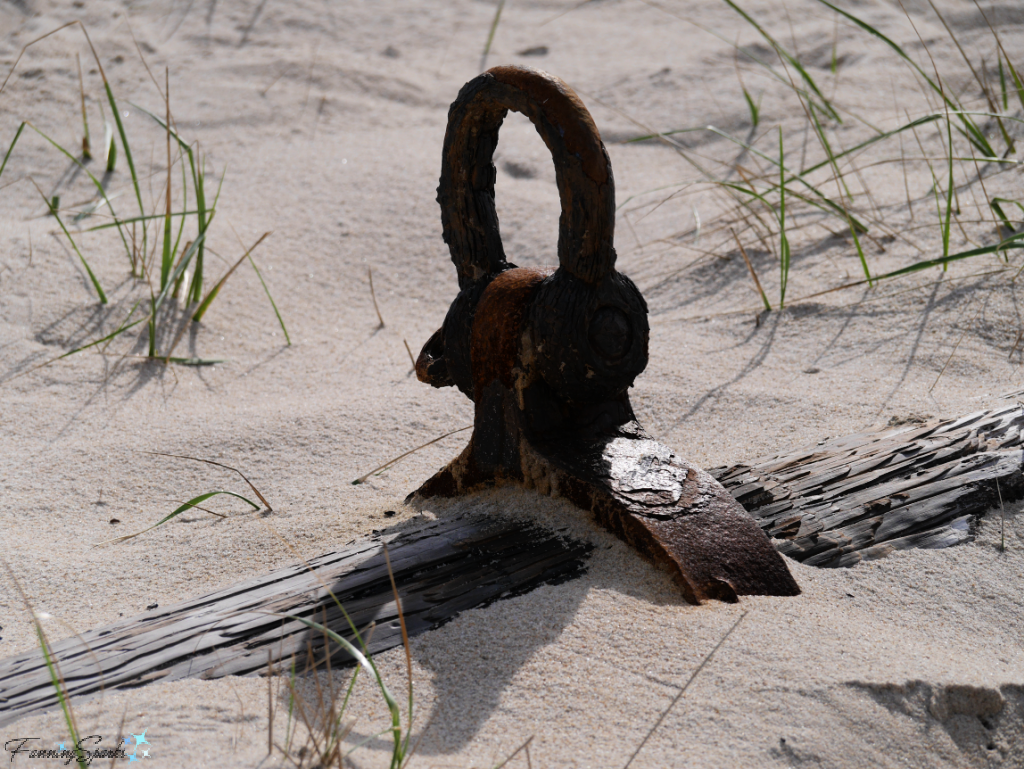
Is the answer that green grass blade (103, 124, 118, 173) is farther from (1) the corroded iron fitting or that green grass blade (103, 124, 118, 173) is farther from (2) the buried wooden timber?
(2) the buried wooden timber

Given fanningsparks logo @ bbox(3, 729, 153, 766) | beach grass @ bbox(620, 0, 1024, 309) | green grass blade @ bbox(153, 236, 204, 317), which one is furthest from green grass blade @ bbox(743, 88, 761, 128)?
fanningsparks logo @ bbox(3, 729, 153, 766)

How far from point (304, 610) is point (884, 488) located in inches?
40.1

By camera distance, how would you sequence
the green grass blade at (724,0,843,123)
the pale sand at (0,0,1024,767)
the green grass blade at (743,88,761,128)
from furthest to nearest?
1. the green grass blade at (743,88,761,128)
2. the green grass blade at (724,0,843,123)
3. the pale sand at (0,0,1024,767)

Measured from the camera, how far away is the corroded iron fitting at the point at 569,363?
4.68 ft

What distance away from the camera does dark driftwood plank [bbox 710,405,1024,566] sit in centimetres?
157

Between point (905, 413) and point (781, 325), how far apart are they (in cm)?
80

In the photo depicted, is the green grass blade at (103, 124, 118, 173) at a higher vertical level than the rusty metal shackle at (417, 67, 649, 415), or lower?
lower

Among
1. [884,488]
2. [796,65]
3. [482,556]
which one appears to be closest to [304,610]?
[482,556]

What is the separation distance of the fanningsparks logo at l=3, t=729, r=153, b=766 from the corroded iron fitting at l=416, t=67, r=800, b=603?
735mm

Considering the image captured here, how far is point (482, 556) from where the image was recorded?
56.5 inches

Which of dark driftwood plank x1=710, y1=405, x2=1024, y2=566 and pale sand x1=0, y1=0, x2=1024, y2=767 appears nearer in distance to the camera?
pale sand x1=0, y1=0, x2=1024, y2=767

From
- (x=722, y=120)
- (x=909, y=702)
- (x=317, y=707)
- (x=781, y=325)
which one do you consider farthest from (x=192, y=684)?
(x=722, y=120)

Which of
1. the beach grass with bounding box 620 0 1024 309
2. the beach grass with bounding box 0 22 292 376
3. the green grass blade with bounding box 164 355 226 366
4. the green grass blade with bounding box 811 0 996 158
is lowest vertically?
the green grass blade with bounding box 164 355 226 366

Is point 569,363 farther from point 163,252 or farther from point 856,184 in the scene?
point 856,184
